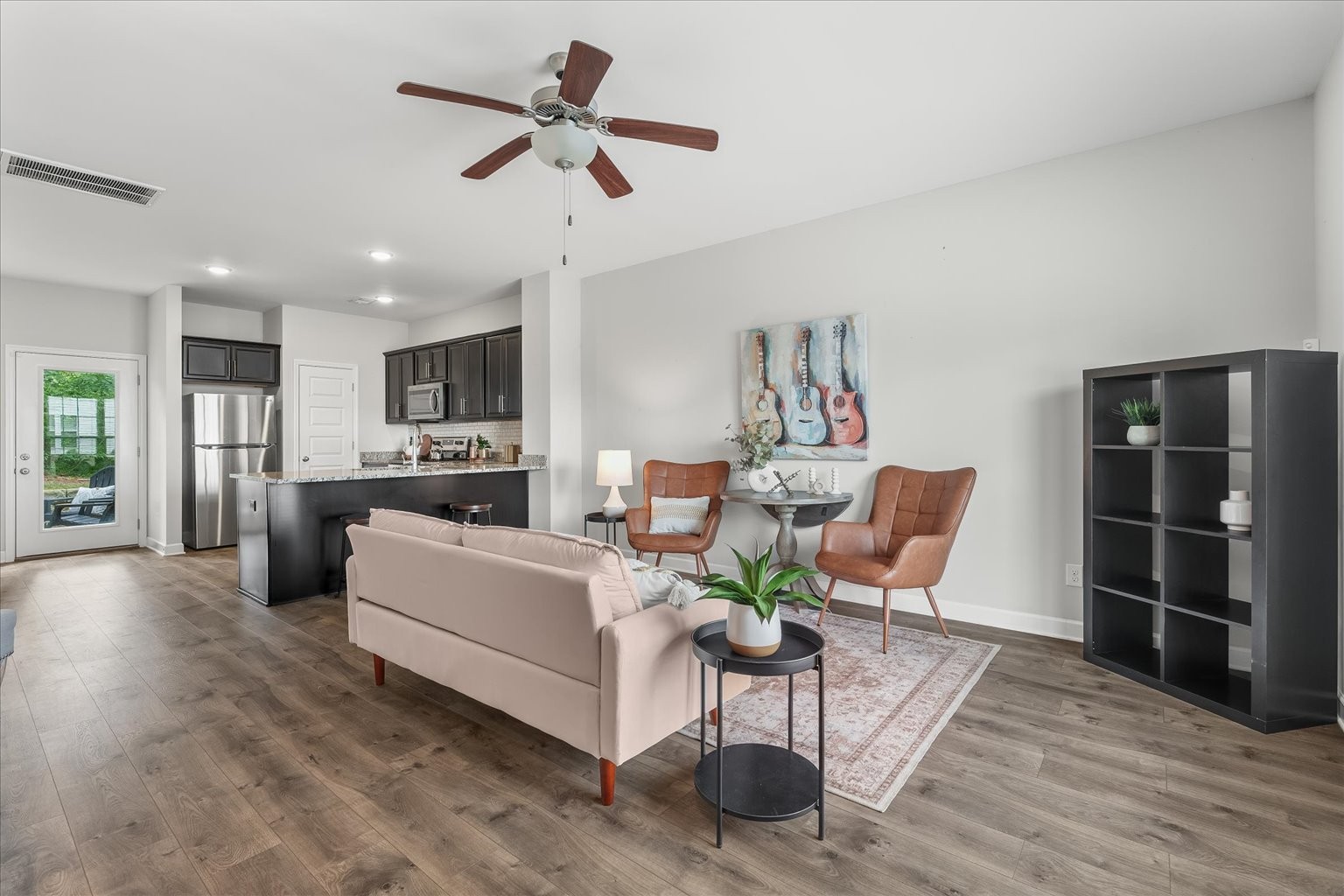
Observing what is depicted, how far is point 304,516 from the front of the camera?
15.2ft

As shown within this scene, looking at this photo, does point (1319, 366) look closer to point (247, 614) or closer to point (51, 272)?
point (247, 614)

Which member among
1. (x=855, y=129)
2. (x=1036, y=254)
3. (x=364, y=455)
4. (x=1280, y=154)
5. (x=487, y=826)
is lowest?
(x=487, y=826)

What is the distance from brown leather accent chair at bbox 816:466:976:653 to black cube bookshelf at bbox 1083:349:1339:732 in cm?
68

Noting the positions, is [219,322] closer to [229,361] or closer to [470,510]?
[229,361]

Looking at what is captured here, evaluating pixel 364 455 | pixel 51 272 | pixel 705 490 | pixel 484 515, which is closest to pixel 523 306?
pixel 484 515

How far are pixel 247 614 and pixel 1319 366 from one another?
595cm

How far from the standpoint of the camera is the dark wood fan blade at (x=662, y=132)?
2537 millimetres

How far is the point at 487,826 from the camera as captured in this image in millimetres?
1860

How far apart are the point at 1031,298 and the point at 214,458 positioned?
25.3 feet

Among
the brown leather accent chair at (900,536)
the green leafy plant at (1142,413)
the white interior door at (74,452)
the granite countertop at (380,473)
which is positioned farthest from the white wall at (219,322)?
the green leafy plant at (1142,413)

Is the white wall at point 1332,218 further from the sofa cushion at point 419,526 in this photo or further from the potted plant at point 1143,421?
the sofa cushion at point 419,526

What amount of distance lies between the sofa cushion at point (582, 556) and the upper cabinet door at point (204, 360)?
6287mm

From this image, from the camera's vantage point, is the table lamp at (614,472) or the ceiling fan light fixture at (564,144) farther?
the table lamp at (614,472)

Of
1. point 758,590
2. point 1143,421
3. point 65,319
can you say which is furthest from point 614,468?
point 65,319
